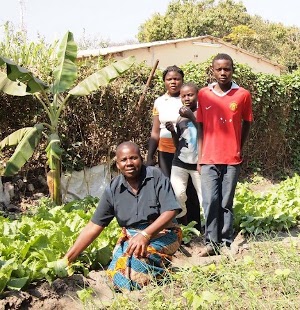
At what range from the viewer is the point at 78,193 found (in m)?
8.99

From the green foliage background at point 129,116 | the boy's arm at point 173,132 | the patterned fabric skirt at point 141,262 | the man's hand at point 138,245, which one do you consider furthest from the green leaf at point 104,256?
the green foliage background at point 129,116

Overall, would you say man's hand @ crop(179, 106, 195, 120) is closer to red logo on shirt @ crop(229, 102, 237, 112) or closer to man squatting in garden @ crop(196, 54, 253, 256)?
man squatting in garden @ crop(196, 54, 253, 256)

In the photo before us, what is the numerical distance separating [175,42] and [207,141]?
20057mm

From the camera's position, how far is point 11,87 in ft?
24.5

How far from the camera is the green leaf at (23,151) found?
22.6 feet

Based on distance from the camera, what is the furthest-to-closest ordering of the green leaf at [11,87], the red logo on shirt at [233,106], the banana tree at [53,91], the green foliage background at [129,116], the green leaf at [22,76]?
the green foliage background at [129,116] → the green leaf at [11,87] → the banana tree at [53,91] → the green leaf at [22,76] → the red logo on shirt at [233,106]

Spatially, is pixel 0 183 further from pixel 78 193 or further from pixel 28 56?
pixel 28 56

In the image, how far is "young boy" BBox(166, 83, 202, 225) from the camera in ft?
18.3

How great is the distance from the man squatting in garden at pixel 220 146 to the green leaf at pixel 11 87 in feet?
10.9

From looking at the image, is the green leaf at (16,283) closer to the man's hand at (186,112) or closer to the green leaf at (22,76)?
the man's hand at (186,112)

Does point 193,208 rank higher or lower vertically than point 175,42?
lower

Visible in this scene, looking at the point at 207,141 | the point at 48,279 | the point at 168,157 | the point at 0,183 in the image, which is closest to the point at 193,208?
the point at 168,157

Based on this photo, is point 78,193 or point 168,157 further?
point 78,193

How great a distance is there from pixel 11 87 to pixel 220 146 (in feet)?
12.3
